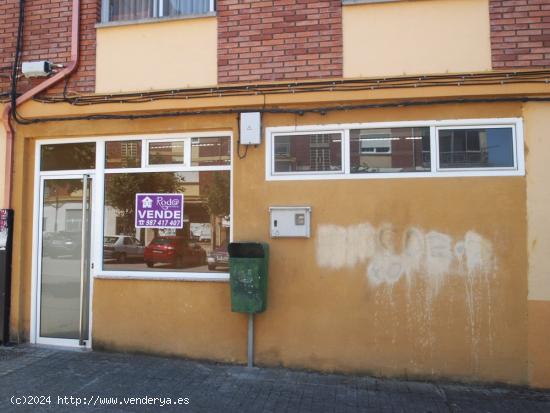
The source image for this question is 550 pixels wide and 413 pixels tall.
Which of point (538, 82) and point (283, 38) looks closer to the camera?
point (538, 82)

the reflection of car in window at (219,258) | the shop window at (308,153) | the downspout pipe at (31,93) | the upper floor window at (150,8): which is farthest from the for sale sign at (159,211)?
the upper floor window at (150,8)

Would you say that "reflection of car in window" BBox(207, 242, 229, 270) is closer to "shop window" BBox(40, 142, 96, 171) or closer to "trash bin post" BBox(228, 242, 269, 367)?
"trash bin post" BBox(228, 242, 269, 367)

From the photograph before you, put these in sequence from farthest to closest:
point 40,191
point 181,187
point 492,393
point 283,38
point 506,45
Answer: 1. point 40,191
2. point 181,187
3. point 283,38
4. point 506,45
5. point 492,393

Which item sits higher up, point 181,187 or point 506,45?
point 506,45

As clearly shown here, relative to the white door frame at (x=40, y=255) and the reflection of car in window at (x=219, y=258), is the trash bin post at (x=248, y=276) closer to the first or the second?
the reflection of car in window at (x=219, y=258)

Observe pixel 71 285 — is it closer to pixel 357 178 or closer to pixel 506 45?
pixel 357 178

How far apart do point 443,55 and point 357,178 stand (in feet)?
5.92

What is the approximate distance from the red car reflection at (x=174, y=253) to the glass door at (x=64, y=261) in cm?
100

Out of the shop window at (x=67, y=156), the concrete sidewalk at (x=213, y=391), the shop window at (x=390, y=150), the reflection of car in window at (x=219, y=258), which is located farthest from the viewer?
the shop window at (x=67, y=156)

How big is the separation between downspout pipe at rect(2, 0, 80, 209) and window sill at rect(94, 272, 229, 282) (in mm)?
1886

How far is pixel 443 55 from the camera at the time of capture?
18.1 feet

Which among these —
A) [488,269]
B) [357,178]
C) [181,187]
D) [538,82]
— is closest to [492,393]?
[488,269]

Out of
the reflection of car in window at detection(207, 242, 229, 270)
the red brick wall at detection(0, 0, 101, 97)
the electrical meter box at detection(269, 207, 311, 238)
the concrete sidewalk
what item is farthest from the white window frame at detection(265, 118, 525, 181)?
the red brick wall at detection(0, 0, 101, 97)

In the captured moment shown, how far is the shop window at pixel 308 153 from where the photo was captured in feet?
18.9
